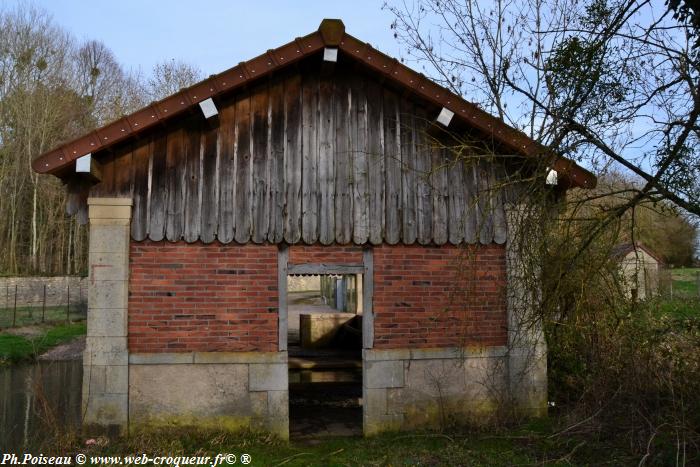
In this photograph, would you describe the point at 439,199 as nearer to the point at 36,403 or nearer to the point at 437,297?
the point at 437,297

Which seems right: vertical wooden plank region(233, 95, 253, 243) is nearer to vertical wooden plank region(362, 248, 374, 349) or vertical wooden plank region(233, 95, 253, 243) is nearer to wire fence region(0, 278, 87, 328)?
vertical wooden plank region(362, 248, 374, 349)

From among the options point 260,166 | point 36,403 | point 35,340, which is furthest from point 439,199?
point 35,340

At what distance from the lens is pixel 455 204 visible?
26.4ft

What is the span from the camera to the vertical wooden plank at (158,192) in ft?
24.2

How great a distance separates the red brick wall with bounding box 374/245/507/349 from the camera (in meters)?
7.88

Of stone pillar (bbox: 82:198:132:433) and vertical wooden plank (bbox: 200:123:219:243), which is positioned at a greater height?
vertical wooden plank (bbox: 200:123:219:243)

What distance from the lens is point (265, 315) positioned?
7.58 metres

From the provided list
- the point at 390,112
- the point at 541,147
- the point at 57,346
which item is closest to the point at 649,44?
the point at 541,147

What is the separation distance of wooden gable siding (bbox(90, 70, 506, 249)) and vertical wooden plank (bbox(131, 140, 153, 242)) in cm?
1

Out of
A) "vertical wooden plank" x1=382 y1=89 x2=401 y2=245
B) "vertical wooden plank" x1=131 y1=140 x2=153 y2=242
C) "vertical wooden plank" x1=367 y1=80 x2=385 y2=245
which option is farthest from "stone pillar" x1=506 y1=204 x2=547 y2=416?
"vertical wooden plank" x1=131 y1=140 x2=153 y2=242

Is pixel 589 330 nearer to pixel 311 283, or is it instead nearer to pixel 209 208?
pixel 209 208

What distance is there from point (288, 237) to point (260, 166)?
1.01m

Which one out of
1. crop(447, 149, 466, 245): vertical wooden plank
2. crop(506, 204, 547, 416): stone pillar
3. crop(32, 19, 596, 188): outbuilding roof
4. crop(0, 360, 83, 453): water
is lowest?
crop(0, 360, 83, 453): water

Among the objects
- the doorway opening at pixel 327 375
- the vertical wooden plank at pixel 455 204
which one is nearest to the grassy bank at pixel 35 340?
the doorway opening at pixel 327 375
